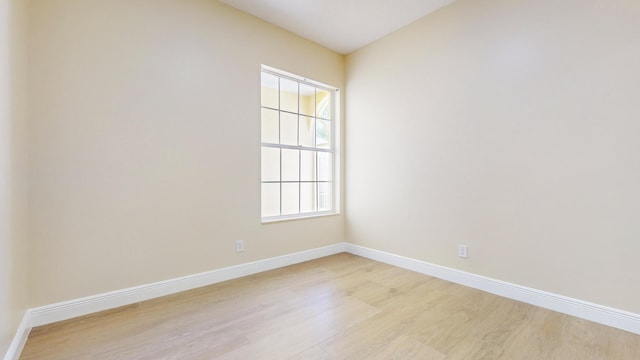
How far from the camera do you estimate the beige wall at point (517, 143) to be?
1.89 meters

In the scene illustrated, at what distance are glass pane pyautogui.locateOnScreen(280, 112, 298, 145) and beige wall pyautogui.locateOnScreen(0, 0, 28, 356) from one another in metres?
2.14

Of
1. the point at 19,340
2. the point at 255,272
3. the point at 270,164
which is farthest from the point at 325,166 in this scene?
the point at 19,340

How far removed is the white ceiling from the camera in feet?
8.91

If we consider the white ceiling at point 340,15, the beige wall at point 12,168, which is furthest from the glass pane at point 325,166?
the beige wall at point 12,168

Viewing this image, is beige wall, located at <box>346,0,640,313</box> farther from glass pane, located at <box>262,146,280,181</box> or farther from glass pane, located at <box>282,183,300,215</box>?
glass pane, located at <box>262,146,280,181</box>

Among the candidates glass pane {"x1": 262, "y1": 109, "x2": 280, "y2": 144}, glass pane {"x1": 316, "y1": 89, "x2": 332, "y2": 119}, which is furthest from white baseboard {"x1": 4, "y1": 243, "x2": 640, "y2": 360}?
glass pane {"x1": 316, "y1": 89, "x2": 332, "y2": 119}

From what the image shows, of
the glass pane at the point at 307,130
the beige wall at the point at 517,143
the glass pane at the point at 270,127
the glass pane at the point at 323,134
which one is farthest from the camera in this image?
the glass pane at the point at 323,134

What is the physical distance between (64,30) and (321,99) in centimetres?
262

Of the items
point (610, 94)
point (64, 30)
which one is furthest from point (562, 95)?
point (64, 30)

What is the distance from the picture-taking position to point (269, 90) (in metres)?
3.25

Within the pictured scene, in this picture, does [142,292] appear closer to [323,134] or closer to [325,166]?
[325,166]

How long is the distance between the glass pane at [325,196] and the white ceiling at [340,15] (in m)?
1.89

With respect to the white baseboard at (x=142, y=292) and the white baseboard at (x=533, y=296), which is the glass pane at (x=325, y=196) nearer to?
the white baseboard at (x=142, y=292)

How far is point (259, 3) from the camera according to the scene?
2.72 meters
